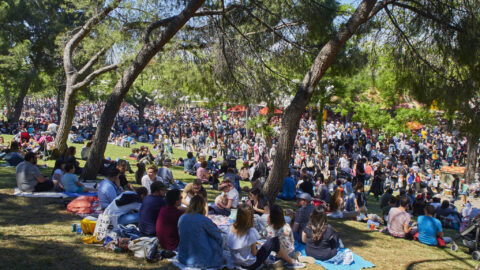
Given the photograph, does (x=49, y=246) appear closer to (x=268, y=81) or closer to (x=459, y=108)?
(x=268, y=81)

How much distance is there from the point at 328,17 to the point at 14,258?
7.15 m

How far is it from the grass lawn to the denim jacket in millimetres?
297

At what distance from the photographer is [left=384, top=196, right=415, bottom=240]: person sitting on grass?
7.48m

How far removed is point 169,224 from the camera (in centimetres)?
512

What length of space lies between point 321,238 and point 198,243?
1.95 meters

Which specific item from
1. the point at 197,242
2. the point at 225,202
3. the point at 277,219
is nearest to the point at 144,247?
the point at 197,242

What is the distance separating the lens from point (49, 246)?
199 inches

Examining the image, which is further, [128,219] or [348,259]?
[128,219]

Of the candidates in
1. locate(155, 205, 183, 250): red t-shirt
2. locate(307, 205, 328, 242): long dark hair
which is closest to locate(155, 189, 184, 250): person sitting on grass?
locate(155, 205, 183, 250): red t-shirt

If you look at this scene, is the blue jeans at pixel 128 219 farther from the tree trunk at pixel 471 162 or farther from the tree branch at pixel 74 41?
the tree trunk at pixel 471 162

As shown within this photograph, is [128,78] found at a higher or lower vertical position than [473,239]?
higher

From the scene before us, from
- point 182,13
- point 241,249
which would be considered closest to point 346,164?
point 182,13

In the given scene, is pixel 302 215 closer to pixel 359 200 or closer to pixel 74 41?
pixel 359 200

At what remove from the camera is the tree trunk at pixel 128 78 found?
8578mm
